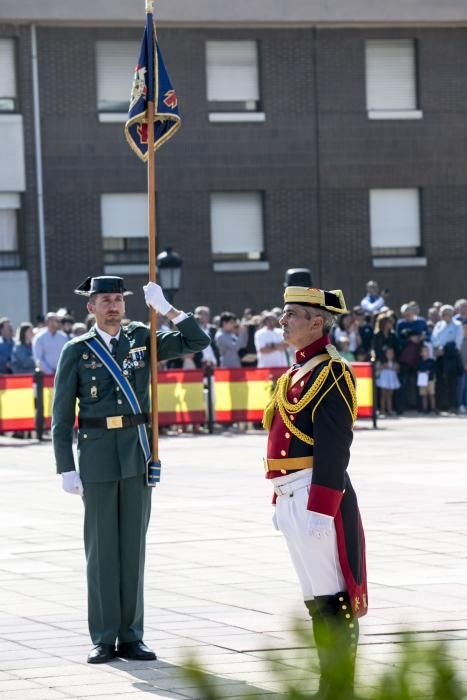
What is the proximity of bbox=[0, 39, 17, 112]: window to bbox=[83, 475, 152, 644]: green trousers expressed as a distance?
26522 mm

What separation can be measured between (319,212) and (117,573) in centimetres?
2803

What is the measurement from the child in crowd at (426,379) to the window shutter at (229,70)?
33.9ft

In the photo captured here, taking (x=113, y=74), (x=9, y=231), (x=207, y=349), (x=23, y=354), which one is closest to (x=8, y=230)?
(x=9, y=231)

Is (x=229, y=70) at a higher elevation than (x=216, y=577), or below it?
higher

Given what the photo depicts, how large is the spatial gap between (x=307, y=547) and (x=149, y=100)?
3273mm

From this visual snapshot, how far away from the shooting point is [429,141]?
3550cm

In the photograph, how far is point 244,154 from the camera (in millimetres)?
34219

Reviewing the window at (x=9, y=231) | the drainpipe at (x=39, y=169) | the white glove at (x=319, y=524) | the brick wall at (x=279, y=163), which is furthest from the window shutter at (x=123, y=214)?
the white glove at (x=319, y=524)

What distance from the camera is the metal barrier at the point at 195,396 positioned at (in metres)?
22.6

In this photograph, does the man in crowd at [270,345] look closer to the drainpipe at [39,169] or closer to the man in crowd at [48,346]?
the man in crowd at [48,346]

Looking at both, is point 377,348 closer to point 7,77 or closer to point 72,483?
point 7,77

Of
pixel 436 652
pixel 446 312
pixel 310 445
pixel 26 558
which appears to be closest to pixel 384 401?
pixel 446 312

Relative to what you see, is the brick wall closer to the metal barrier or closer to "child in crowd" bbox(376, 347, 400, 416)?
"child in crowd" bbox(376, 347, 400, 416)

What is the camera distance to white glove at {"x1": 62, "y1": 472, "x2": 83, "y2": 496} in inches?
285
